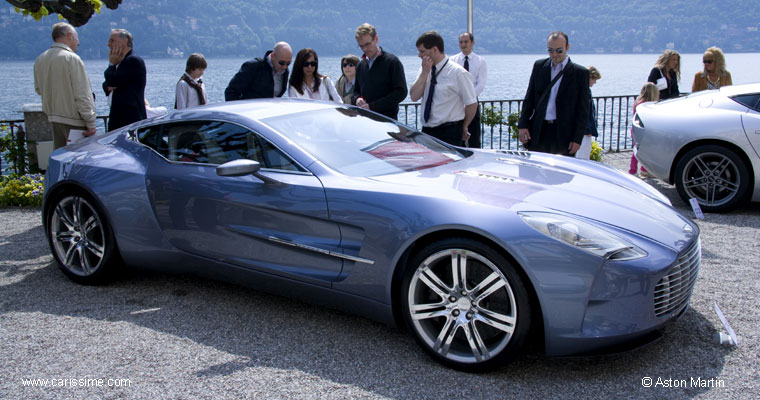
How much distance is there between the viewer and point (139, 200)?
440 cm

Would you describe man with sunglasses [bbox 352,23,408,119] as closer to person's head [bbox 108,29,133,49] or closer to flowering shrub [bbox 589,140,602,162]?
person's head [bbox 108,29,133,49]

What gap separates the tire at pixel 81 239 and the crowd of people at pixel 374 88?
230 cm

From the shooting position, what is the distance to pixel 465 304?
10.7 feet

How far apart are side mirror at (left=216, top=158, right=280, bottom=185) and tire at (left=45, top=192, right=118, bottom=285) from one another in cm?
142

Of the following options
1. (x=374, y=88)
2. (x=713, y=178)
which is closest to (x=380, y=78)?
(x=374, y=88)

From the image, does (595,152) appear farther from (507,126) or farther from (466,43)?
(466,43)

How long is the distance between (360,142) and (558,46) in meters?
2.85

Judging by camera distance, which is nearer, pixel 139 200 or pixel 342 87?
pixel 139 200

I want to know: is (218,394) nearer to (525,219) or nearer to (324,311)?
(324,311)

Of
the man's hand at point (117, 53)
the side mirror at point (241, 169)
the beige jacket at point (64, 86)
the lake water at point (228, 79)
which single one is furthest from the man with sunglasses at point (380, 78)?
the lake water at point (228, 79)

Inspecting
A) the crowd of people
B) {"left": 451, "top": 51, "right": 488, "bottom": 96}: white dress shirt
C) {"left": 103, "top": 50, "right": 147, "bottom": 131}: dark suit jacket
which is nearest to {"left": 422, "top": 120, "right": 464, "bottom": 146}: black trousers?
the crowd of people

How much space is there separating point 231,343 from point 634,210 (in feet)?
7.73

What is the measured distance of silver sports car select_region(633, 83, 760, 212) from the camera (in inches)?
264

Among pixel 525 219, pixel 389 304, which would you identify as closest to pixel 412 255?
pixel 389 304
